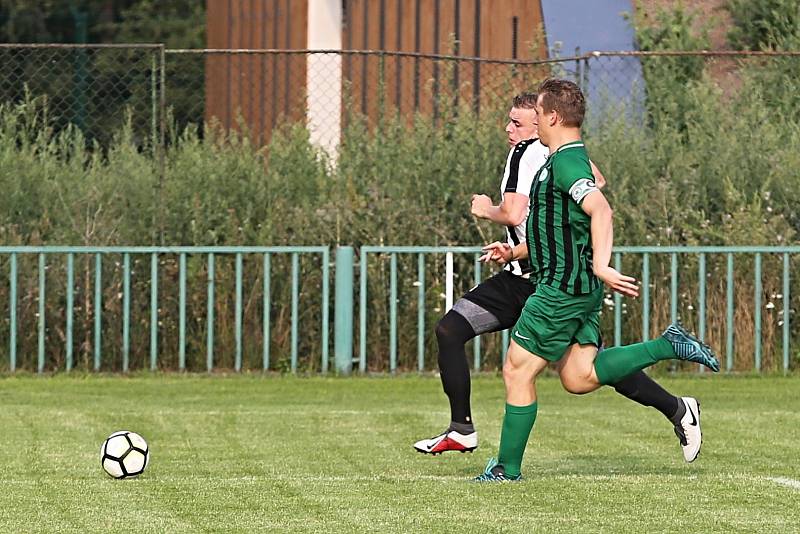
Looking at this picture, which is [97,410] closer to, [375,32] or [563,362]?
[563,362]

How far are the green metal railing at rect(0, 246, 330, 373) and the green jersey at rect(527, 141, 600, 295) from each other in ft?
24.3

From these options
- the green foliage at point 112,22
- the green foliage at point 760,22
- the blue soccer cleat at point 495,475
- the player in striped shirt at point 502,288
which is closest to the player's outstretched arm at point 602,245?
the blue soccer cleat at point 495,475

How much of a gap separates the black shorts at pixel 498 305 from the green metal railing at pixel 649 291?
237 inches

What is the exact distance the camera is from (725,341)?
1509 cm

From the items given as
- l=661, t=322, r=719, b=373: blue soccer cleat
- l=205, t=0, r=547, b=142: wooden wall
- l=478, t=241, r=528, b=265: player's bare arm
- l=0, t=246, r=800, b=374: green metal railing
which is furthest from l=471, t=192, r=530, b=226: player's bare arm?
l=205, t=0, r=547, b=142: wooden wall

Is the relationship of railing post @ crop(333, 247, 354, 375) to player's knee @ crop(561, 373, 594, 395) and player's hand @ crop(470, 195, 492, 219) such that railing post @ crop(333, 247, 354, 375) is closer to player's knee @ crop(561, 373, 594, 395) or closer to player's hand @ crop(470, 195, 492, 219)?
player's hand @ crop(470, 195, 492, 219)

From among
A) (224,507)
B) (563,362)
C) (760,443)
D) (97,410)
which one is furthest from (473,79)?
(224,507)

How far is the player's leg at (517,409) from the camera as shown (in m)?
7.65

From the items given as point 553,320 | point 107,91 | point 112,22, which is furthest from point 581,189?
point 112,22

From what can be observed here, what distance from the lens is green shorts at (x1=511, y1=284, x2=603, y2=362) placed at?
7.55 m

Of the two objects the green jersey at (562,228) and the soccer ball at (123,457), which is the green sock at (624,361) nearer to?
the green jersey at (562,228)

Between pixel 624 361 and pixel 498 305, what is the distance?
1.00 metres

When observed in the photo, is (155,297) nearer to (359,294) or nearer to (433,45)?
(359,294)

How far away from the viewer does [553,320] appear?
7.55 meters
